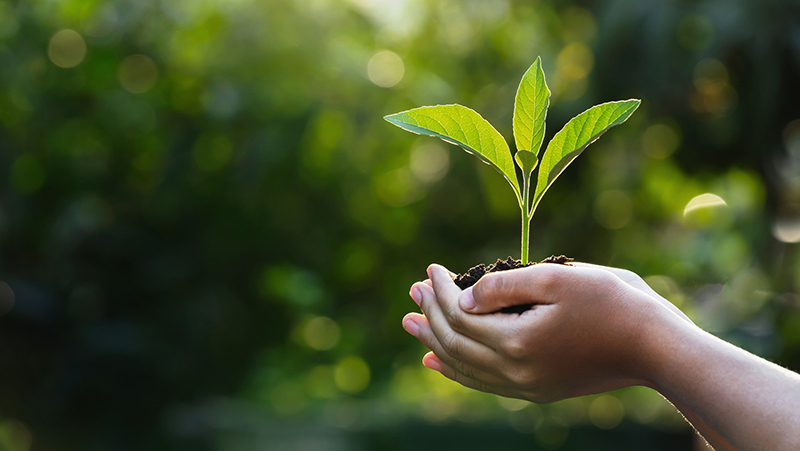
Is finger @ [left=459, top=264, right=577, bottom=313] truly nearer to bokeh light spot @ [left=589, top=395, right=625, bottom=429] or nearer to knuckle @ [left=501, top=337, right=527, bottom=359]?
knuckle @ [left=501, top=337, right=527, bottom=359]

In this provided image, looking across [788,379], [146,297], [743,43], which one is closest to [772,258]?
[743,43]

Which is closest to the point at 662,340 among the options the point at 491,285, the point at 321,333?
the point at 491,285

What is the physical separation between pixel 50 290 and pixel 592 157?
8.77ft

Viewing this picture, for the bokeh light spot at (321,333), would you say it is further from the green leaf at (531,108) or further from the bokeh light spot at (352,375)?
the green leaf at (531,108)

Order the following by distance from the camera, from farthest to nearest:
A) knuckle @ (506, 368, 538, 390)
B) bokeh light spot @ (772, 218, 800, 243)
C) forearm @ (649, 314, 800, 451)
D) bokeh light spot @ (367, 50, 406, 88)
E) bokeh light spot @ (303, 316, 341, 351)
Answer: bokeh light spot @ (303, 316, 341, 351) < bokeh light spot @ (367, 50, 406, 88) < bokeh light spot @ (772, 218, 800, 243) < knuckle @ (506, 368, 538, 390) < forearm @ (649, 314, 800, 451)

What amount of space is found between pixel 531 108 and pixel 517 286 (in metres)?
0.26

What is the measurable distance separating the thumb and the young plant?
0.16 metres

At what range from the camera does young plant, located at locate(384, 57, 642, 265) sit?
2.27 feet

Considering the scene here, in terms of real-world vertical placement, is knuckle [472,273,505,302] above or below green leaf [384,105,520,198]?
below

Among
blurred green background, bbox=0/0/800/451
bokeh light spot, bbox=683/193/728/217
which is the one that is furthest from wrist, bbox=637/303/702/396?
bokeh light spot, bbox=683/193/728/217

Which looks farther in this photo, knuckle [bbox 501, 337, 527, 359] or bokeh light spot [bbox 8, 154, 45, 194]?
bokeh light spot [bbox 8, 154, 45, 194]

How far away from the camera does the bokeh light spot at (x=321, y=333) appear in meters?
3.36

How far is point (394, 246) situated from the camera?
3.22m

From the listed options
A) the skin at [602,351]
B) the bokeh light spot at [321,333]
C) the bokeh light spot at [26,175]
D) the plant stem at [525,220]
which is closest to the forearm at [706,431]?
the skin at [602,351]
